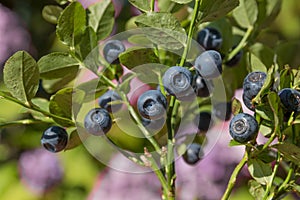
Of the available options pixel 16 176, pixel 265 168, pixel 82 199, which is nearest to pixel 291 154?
pixel 265 168

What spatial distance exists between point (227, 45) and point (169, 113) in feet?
0.50

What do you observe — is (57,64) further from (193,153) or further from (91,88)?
(193,153)

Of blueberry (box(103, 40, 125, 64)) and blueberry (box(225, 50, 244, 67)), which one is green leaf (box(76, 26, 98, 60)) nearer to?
blueberry (box(103, 40, 125, 64))

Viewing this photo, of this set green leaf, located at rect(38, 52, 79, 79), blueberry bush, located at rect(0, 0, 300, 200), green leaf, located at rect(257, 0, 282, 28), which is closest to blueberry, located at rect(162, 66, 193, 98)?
blueberry bush, located at rect(0, 0, 300, 200)

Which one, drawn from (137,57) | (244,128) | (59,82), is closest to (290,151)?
(244,128)

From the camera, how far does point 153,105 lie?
493 mm

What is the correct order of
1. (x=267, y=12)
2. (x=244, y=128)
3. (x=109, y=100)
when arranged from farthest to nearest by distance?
1. (x=267, y=12)
2. (x=109, y=100)
3. (x=244, y=128)

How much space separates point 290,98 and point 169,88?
3.8 inches

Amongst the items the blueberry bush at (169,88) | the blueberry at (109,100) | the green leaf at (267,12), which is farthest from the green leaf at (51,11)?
the green leaf at (267,12)

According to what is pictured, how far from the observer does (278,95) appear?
0.47 m

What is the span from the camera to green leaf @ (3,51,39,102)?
50 centimetres

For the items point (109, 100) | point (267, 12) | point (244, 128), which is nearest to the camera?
point (244, 128)

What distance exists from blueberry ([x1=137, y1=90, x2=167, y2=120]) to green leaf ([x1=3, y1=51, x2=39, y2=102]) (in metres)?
0.10

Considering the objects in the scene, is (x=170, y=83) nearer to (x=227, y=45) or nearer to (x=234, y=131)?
(x=234, y=131)
